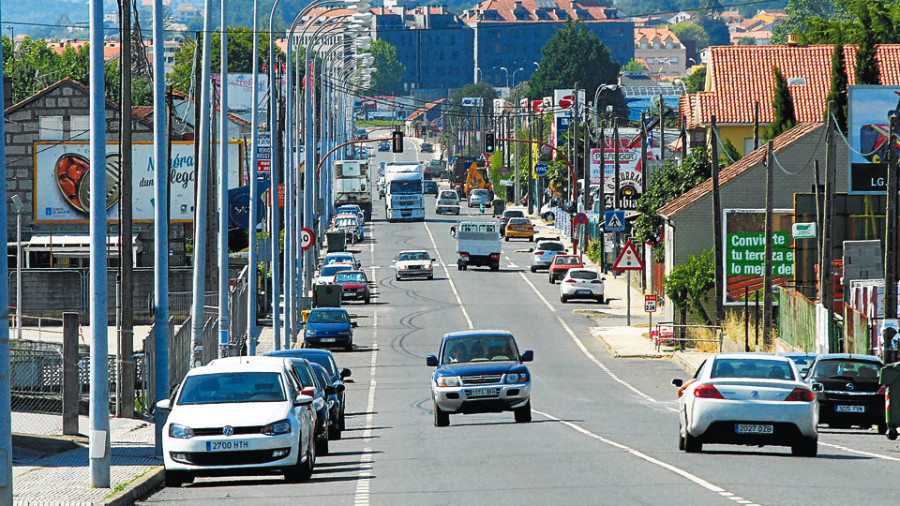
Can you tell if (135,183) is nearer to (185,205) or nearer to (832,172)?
(185,205)

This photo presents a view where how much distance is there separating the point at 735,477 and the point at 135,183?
49.8 metres

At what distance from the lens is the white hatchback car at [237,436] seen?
17.5 meters

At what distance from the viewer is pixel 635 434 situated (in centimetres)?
2417

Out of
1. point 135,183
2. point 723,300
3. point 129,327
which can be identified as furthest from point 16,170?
point 129,327

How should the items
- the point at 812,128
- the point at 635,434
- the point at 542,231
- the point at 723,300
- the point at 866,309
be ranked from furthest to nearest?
the point at 542,231
the point at 812,128
the point at 723,300
the point at 866,309
the point at 635,434

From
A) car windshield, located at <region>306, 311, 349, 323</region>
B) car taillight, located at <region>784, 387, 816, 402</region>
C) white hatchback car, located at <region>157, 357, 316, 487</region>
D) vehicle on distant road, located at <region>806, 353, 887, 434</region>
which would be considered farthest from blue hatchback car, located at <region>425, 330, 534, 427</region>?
car windshield, located at <region>306, 311, 349, 323</region>

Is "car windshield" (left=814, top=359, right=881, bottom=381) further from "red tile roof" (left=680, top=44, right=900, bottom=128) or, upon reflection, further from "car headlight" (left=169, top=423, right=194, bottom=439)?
"red tile roof" (left=680, top=44, right=900, bottom=128)

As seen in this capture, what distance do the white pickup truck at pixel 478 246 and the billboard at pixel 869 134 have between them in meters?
29.0

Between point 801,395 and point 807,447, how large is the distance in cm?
78

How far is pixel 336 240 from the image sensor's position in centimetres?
8700

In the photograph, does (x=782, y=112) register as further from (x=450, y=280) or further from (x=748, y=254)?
(x=450, y=280)

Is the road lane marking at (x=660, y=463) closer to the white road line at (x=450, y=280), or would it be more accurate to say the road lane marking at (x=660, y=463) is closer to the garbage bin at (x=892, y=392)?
the garbage bin at (x=892, y=392)

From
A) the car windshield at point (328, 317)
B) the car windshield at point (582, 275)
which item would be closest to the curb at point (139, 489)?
the car windshield at point (328, 317)

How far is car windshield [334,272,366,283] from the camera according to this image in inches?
2490
